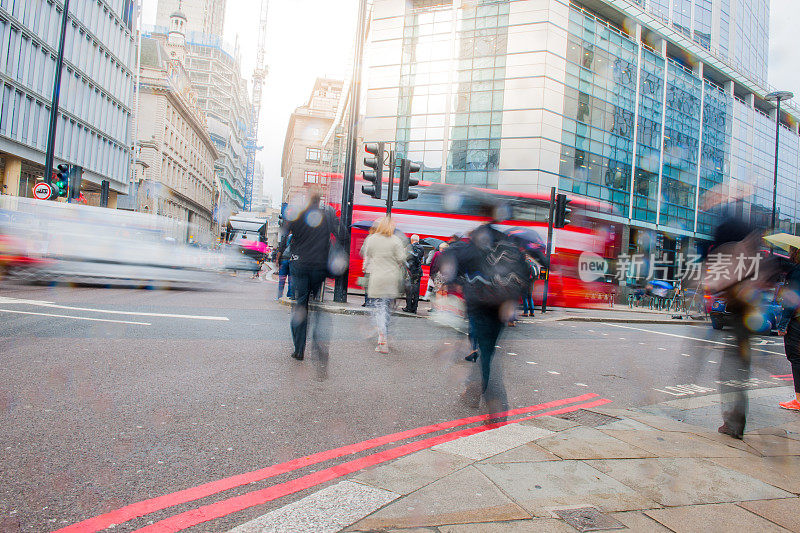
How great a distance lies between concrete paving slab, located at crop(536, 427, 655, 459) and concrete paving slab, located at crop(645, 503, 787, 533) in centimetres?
69

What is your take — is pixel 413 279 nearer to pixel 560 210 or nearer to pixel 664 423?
pixel 560 210

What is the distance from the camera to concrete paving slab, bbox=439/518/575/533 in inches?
81.0

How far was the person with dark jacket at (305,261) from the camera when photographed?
541 centimetres

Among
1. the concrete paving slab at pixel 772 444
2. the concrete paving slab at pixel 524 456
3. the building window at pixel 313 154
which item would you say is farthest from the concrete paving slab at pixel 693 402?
the building window at pixel 313 154

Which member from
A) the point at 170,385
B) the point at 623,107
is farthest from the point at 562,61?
the point at 170,385

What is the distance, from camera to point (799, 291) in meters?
4.67

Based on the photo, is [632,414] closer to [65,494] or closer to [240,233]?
[65,494]

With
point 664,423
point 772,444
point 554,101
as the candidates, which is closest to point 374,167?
point 664,423

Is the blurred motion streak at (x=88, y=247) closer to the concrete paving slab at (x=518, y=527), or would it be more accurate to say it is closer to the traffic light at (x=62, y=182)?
the traffic light at (x=62, y=182)

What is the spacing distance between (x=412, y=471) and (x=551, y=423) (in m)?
1.58

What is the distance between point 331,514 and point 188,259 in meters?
11.9

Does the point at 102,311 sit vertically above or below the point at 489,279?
below

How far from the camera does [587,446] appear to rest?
130 inches

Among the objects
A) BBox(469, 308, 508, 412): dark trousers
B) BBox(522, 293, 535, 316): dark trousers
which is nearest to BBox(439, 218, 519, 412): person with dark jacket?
BBox(469, 308, 508, 412): dark trousers
